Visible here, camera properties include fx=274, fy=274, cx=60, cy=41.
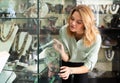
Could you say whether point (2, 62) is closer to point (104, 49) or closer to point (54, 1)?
point (54, 1)

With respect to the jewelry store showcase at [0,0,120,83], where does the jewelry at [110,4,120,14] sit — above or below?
above

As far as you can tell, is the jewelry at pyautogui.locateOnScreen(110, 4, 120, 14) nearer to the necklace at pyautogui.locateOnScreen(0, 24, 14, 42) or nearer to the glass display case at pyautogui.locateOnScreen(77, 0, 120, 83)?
the glass display case at pyautogui.locateOnScreen(77, 0, 120, 83)

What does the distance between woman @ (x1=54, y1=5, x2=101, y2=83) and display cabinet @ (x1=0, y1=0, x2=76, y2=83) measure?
0.16ft

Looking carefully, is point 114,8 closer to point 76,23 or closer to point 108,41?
point 108,41

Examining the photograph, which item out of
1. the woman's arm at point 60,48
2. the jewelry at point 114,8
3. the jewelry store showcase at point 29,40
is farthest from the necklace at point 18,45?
the jewelry at point 114,8

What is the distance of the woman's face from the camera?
125 centimetres

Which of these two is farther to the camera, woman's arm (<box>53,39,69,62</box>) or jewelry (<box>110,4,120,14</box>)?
jewelry (<box>110,4,120,14</box>)

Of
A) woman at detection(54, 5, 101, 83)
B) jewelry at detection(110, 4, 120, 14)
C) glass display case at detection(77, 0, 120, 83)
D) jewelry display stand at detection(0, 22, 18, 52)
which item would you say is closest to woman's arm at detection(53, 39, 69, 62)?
woman at detection(54, 5, 101, 83)

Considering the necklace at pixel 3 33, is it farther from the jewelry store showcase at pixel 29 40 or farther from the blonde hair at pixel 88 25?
the blonde hair at pixel 88 25

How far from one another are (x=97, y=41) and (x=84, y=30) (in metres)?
0.08

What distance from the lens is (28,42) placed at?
1318 mm

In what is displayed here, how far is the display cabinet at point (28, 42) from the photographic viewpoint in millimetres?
1290

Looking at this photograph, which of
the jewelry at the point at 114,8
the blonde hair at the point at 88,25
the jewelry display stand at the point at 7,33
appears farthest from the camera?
the jewelry at the point at 114,8

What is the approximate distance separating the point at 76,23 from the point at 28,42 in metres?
0.25
